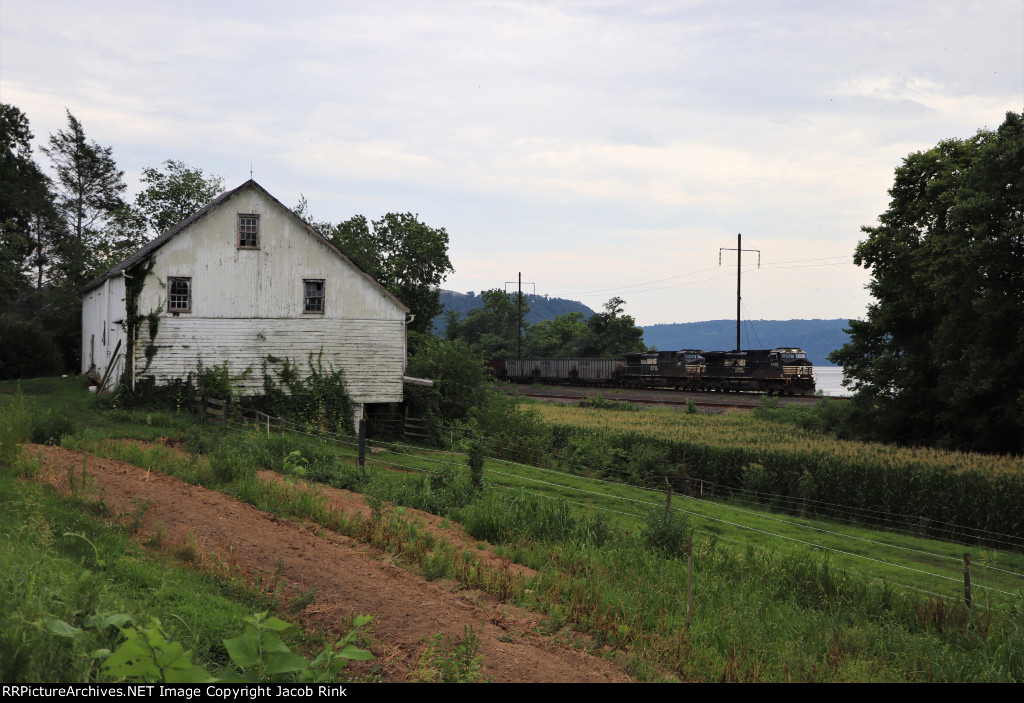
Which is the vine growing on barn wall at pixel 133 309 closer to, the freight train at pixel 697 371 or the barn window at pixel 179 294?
the barn window at pixel 179 294

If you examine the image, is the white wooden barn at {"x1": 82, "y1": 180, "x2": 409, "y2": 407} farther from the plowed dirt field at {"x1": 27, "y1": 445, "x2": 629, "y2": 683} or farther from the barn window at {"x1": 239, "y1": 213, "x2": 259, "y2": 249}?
the plowed dirt field at {"x1": 27, "y1": 445, "x2": 629, "y2": 683}

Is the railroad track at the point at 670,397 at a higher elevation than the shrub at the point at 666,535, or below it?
higher

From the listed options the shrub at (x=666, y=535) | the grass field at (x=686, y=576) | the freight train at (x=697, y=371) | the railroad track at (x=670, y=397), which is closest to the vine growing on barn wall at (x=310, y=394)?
the grass field at (x=686, y=576)

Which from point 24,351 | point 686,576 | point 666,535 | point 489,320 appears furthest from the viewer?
point 489,320

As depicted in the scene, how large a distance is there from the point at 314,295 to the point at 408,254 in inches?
1168

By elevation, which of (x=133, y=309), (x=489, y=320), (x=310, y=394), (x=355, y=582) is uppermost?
(x=489, y=320)

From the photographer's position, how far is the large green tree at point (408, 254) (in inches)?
2336

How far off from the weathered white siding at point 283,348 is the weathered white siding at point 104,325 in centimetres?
202

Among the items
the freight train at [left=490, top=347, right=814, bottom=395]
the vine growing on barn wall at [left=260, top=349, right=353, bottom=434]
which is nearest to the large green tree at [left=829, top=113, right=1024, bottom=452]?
the freight train at [left=490, top=347, right=814, bottom=395]

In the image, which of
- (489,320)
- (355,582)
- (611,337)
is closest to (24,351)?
(355,582)

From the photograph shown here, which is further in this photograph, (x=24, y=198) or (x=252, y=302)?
(x=24, y=198)

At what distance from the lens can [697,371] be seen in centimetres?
6119

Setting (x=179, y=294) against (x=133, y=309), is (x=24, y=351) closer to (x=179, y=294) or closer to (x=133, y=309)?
(x=133, y=309)
